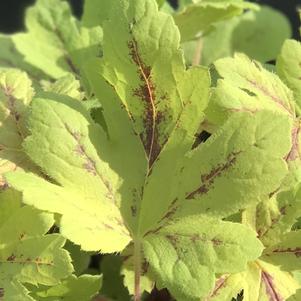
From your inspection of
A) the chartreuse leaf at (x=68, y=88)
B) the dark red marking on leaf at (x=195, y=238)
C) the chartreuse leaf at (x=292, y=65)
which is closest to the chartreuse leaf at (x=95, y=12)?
the chartreuse leaf at (x=68, y=88)

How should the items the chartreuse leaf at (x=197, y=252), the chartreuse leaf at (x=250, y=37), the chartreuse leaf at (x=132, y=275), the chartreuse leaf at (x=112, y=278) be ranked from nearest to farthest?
1. the chartreuse leaf at (x=197, y=252)
2. the chartreuse leaf at (x=132, y=275)
3. the chartreuse leaf at (x=112, y=278)
4. the chartreuse leaf at (x=250, y=37)

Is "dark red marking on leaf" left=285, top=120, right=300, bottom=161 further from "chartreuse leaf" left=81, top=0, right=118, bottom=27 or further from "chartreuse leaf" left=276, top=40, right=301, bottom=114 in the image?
"chartreuse leaf" left=81, top=0, right=118, bottom=27

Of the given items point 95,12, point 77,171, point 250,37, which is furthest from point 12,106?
point 250,37

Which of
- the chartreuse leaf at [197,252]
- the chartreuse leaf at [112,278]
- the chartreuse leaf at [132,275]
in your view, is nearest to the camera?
the chartreuse leaf at [197,252]

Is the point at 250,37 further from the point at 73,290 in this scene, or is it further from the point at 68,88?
the point at 73,290

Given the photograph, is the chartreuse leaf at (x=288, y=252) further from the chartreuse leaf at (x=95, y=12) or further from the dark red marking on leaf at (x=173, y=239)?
the chartreuse leaf at (x=95, y=12)

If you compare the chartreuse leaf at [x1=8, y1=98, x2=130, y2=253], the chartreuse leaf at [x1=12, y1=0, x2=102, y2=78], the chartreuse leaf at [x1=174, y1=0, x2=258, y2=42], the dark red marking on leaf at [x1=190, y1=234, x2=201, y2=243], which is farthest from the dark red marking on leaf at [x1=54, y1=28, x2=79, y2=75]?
the dark red marking on leaf at [x1=190, y1=234, x2=201, y2=243]

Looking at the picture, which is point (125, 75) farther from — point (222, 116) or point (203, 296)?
point (203, 296)
